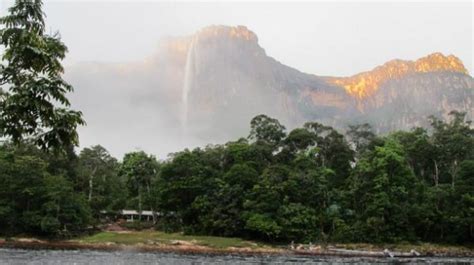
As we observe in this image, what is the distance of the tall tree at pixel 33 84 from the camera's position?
29.3 ft

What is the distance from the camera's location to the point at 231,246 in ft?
213

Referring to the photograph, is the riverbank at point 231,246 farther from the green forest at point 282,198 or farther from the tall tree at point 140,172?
the tall tree at point 140,172

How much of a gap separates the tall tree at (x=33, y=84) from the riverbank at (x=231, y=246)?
51984 mm

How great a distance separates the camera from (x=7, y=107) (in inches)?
349

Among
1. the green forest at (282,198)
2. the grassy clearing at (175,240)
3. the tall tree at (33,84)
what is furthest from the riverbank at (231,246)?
the tall tree at (33,84)

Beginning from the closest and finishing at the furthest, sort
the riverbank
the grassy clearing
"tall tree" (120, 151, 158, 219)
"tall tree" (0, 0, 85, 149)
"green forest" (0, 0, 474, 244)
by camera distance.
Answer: "tall tree" (0, 0, 85, 149)
the riverbank
the grassy clearing
"green forest" (0, 0, 474, 244)
"tall tree" (120, 151, 158, 219)

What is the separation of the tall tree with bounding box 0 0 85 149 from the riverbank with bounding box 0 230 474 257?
171 ft

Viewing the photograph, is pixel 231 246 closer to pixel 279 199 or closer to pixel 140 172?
pixel 279 199

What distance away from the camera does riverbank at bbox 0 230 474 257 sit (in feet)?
201

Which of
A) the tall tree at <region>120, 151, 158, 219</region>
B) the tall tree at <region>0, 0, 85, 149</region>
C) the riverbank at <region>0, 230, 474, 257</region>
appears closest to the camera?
the tall tree at <region>0, 0, 85, 149</region>

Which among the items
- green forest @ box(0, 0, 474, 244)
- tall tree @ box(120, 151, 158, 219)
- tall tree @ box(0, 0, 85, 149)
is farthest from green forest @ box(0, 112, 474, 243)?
tall tree @ box(0, 0, 85, 149)

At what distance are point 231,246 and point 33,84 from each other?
5813 cm

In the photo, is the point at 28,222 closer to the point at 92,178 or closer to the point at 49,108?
the point at 92,178

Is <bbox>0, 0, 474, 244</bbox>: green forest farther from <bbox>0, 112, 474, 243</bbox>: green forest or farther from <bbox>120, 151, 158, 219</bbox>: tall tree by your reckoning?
<bbox>120, 151, 158, 219</bbox>: tall tree
